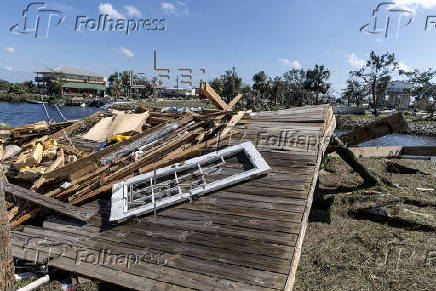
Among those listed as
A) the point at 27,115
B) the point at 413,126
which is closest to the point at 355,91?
the point at 413,126

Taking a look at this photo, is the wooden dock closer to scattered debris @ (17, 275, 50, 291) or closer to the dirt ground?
scattered debris @ (17, 275, 50, 291)

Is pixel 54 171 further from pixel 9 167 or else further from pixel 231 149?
pixel 231 149

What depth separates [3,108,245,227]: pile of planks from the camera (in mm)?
7129

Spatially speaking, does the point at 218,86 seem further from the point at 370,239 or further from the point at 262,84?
the point at 370,239

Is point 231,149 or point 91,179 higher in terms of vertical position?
point 231,149

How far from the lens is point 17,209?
6.68 meters

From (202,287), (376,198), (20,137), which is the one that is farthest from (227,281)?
(20,137)

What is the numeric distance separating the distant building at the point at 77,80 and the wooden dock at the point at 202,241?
113 m

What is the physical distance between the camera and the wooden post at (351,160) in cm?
1032

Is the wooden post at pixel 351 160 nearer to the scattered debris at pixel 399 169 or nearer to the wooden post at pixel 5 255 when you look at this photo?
the scattered debris at pixel 399 169

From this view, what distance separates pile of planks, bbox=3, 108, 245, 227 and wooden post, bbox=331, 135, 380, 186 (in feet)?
11.1

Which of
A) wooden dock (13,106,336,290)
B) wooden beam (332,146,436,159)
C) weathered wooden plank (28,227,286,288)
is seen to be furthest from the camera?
wooden beam (332,146,436,159)

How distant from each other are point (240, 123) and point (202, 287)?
23.6 feet

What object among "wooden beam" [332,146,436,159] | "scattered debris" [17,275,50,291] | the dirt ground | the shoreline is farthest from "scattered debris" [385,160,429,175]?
the shoreline
